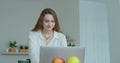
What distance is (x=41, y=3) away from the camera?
4.65m

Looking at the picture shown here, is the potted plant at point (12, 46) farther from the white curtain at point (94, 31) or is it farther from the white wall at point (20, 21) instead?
the white curtain at point (94, 31)

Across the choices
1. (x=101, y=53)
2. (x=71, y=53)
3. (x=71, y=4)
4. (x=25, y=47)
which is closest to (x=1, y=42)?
(x=25, y=47)

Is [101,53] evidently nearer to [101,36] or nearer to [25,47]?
[101,36]

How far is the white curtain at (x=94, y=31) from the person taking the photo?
496cm

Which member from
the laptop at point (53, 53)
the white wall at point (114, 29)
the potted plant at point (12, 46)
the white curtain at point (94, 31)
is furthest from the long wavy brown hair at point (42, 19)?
the white curtain at point (94, 31)

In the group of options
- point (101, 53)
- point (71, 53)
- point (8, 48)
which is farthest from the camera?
point (101, 53)

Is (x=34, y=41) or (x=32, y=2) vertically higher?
(x=32, y=2)

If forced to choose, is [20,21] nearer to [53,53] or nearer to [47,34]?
[47,34]

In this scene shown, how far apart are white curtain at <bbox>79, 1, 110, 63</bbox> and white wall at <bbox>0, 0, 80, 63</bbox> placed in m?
0.24

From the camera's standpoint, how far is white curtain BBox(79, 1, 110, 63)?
4.96 m

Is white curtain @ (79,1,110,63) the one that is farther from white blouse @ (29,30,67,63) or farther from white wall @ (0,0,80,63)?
white blouse @ (29,30,67,63)

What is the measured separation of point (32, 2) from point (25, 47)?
1.12 m

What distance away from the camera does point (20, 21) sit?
4.49 meters

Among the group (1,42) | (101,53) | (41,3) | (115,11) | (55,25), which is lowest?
(101,53)
